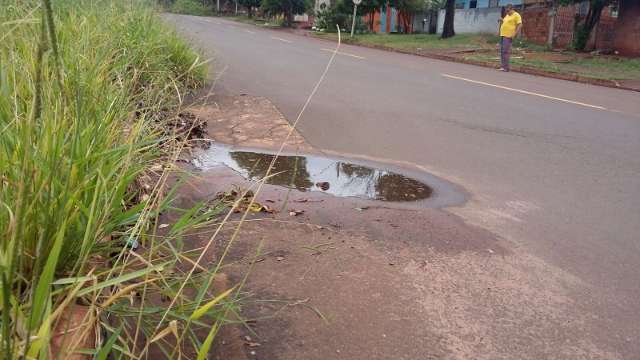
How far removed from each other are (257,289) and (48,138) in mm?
1243

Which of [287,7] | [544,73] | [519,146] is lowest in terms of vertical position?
[519,146]


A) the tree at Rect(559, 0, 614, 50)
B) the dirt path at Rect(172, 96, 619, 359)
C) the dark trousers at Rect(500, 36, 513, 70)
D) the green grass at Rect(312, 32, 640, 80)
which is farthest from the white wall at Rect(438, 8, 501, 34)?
the dirt path at Rect(172, 96, 619, 359)

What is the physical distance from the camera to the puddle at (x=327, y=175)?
468 centimetres

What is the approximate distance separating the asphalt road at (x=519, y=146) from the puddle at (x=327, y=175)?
413mm

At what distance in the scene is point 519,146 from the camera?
6.56 metres

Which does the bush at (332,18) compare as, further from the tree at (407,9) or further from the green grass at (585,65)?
the green grass at (585,65)

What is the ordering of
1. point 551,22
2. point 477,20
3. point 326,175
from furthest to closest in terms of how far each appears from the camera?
point 477,20 → point 551,22 → point 326,175

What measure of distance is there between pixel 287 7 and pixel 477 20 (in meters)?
15.1

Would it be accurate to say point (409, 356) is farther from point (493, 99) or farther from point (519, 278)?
point (493, 99)

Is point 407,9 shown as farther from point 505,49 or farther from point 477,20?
point 505,49

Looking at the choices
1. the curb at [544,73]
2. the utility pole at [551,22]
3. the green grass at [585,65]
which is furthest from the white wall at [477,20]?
the curb at [544,73]

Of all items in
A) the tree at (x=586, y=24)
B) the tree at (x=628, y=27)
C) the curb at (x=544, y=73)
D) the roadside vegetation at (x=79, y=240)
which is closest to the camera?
the roadside vegetation at (x=79, y=240)

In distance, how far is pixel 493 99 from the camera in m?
10.0

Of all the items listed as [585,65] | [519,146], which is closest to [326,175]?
[519,146]
